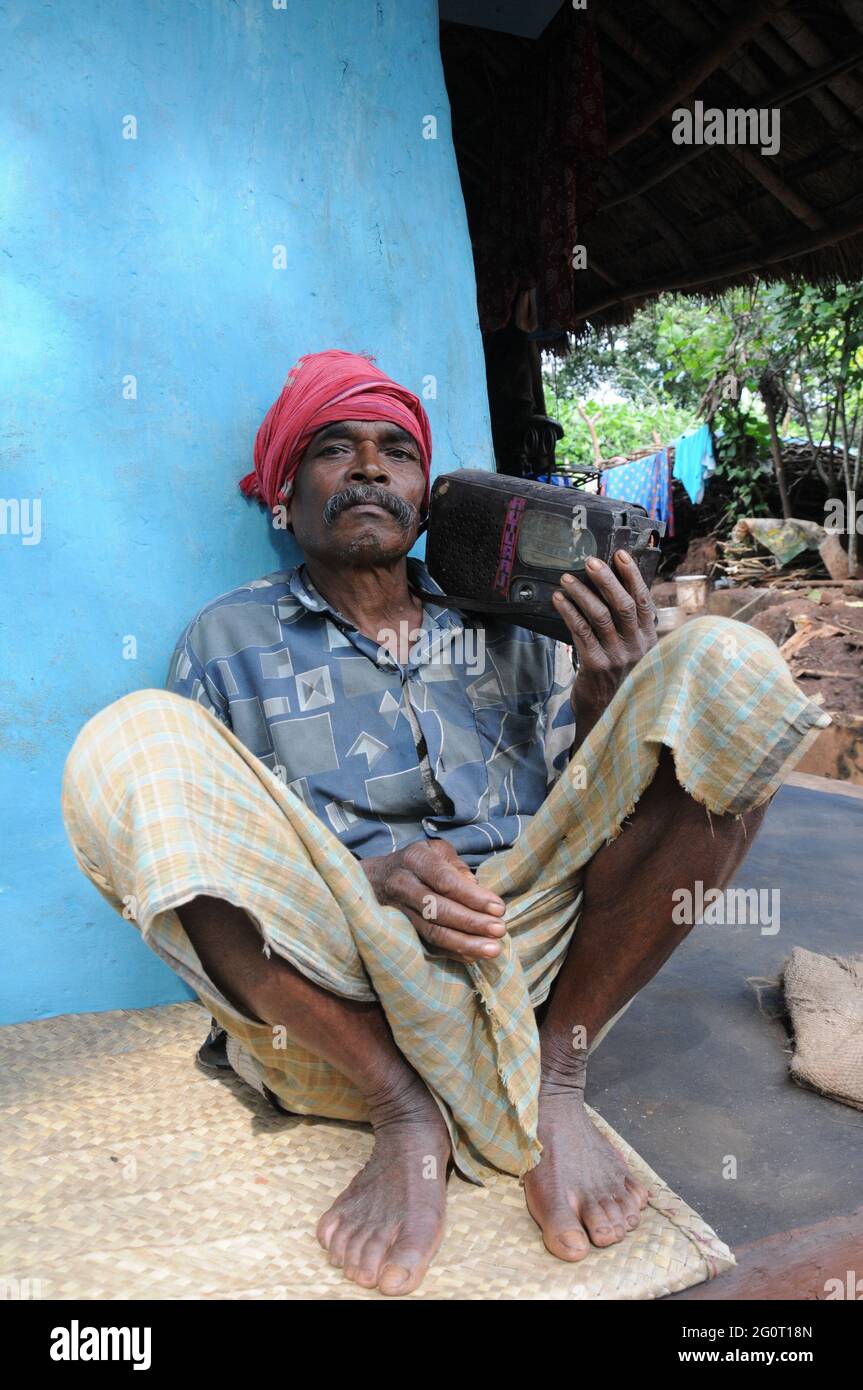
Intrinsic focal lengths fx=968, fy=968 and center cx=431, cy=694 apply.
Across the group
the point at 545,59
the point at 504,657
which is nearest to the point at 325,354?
the point at 504,657

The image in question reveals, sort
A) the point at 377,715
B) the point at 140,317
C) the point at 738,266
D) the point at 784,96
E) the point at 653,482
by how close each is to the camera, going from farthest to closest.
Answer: the point at 653,482, the point at 738,266, the point at 784,96, the point at 140,317, the point at 377,715

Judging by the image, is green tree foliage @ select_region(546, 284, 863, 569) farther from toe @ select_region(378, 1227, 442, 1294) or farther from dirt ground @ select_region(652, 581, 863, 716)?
toe @ select_region(378, 1227, 442, 1294)

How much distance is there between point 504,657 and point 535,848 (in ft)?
1.47

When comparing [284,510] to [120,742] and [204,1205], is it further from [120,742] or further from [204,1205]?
[204,1205]

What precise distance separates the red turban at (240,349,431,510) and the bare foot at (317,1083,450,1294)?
1033 mm

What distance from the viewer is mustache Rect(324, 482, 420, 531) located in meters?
1.59

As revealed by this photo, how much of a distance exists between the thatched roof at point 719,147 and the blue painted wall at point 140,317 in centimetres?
142

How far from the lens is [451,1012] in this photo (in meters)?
1.24

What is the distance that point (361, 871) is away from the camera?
4.12 feet

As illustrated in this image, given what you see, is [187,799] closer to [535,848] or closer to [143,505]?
[535,848]

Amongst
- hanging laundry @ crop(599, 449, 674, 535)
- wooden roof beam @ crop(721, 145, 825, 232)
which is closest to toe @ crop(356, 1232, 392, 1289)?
wooden roof beam @ crop(721, 145, 825, 232)

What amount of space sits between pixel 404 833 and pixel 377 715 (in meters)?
0.20

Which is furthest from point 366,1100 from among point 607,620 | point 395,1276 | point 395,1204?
point 607,620

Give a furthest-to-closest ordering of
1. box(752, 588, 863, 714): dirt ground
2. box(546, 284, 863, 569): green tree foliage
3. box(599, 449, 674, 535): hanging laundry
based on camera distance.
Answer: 1. box(599, 449, 674, 535): hanging laundry
2. box(546, 284, 863, 569): green tree foliage
3. box(752, 588, 863, 714): dirt ground
